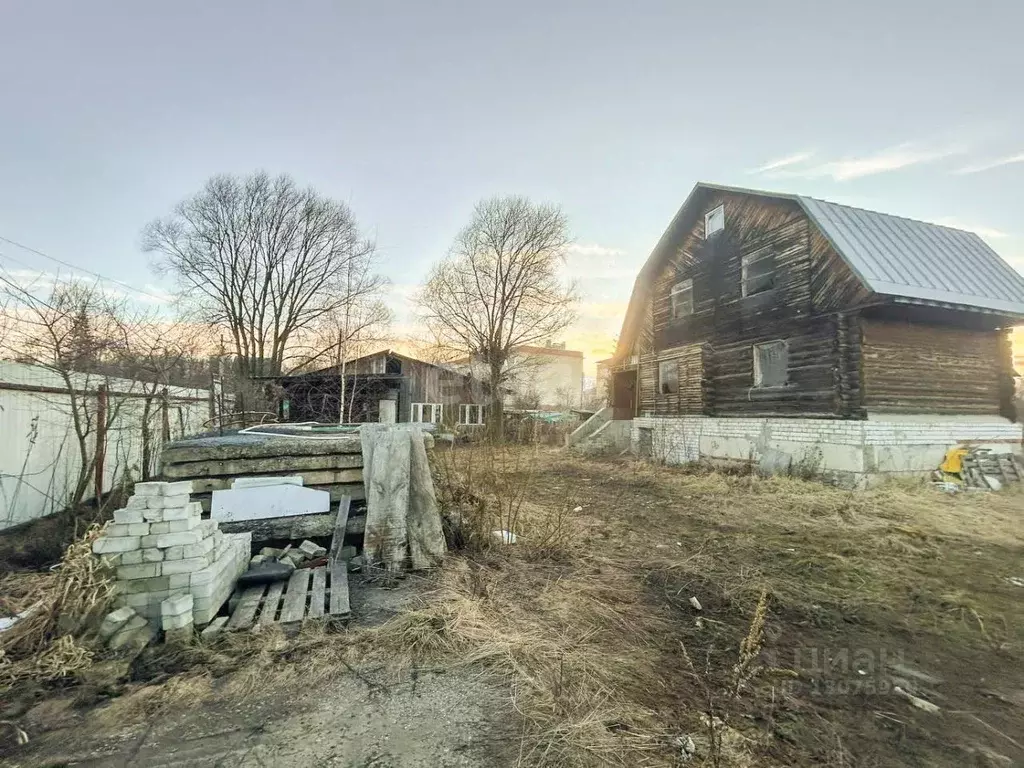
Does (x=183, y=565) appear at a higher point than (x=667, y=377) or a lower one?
lower

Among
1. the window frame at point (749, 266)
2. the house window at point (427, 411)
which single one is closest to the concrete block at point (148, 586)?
the window frame at point (749, 266)

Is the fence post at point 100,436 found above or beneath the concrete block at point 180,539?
above

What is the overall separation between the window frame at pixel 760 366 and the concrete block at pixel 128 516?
42.6ft

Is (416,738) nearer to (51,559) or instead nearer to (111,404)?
(51,559)

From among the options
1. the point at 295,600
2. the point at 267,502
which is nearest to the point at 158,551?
the point at 295,600

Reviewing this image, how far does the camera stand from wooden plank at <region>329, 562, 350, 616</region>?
330cm

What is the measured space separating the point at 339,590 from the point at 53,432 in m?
5.55

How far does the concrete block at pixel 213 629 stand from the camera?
2.94 m

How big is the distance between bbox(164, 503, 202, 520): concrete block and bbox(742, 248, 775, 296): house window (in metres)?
13.5

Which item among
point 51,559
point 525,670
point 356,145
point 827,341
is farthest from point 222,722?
point 827,341

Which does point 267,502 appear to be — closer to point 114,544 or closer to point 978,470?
point 114,544

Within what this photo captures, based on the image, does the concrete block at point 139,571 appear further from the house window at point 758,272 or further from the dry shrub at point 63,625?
the house window at point 758,272

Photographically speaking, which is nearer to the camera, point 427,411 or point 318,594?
point 318,594

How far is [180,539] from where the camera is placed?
3029mm
